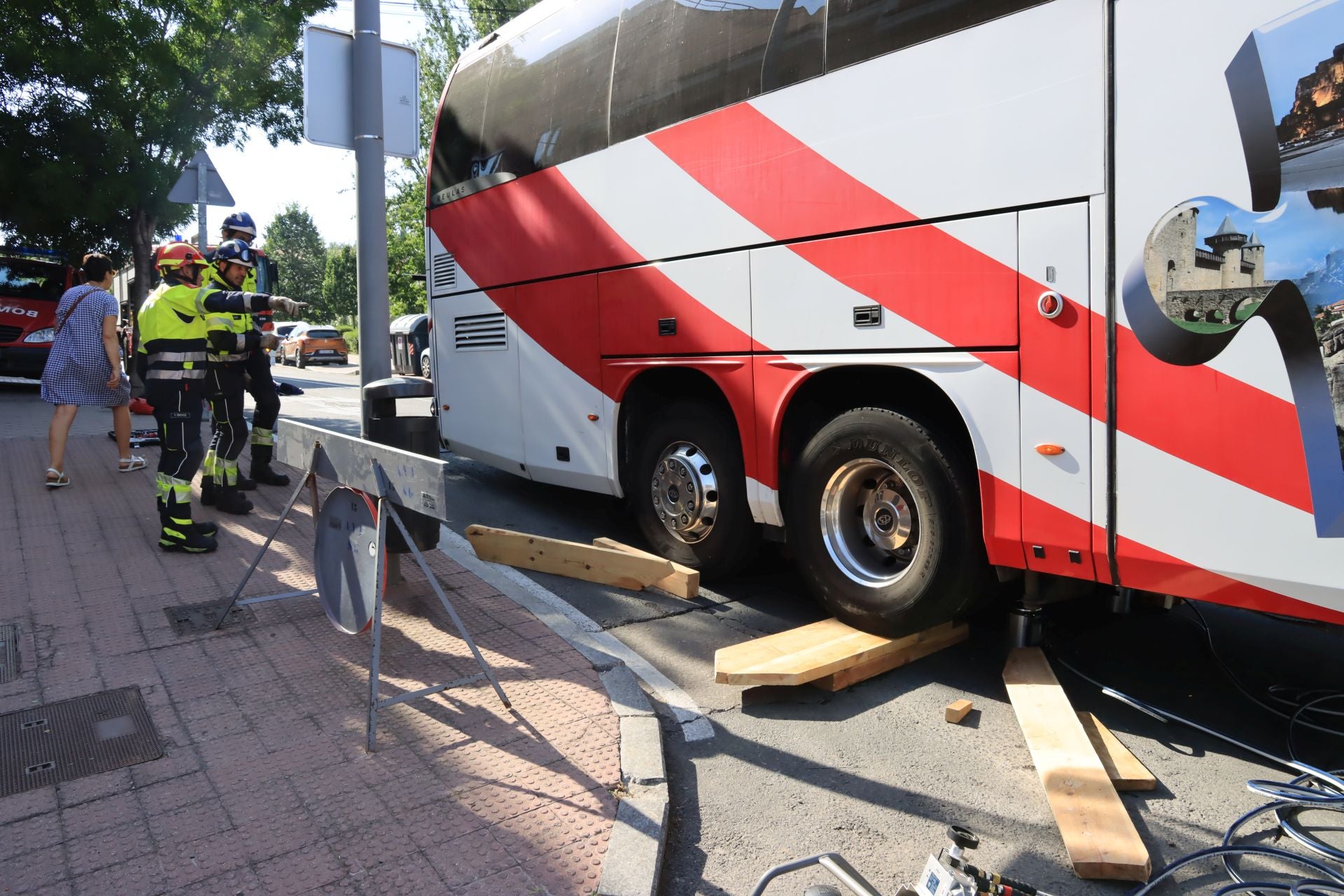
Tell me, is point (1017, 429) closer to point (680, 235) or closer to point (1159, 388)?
point (1159, 388)

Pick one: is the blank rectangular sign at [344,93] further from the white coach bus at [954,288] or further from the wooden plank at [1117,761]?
the wooden plank at [1117,761]

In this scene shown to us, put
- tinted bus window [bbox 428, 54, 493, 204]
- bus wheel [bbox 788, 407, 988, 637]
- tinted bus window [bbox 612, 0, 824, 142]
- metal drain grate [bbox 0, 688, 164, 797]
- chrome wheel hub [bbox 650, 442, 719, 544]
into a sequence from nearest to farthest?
1. metal drain grate [bbox 0, 688, 164, 797]
2. bus wheel [bbox 788, 407, 988, 637]
3. tinted bus window [bbox 612, 0, 824, 142]
4. chrome wheel hub [bbox 650, 442, 719, 544]
5. tinted bus window [bbox 428, 54, 493, 204]

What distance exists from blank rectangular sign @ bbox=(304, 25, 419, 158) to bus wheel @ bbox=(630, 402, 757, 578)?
2.36 metres

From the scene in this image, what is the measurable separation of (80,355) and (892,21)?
659cm

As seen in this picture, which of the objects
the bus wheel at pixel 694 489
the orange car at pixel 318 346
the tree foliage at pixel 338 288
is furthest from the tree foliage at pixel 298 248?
the bus wheel at pixel 694 489

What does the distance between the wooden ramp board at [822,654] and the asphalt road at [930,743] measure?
0.10m

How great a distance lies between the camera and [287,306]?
501cm

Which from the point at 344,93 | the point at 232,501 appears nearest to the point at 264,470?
the point at 232,501


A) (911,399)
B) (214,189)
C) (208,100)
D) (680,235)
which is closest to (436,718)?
(911,399)

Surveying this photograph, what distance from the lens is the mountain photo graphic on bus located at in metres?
2.99

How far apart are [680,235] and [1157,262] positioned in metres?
2.71

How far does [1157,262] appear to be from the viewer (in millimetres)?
3361

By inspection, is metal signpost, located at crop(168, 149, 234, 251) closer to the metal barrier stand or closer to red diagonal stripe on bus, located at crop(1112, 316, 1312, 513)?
the metal barrier stand

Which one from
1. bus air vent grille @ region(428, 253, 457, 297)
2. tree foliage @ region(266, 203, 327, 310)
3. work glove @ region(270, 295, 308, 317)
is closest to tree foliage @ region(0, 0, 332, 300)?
bus air vent grille @ region(428, 253, 457, 297)
